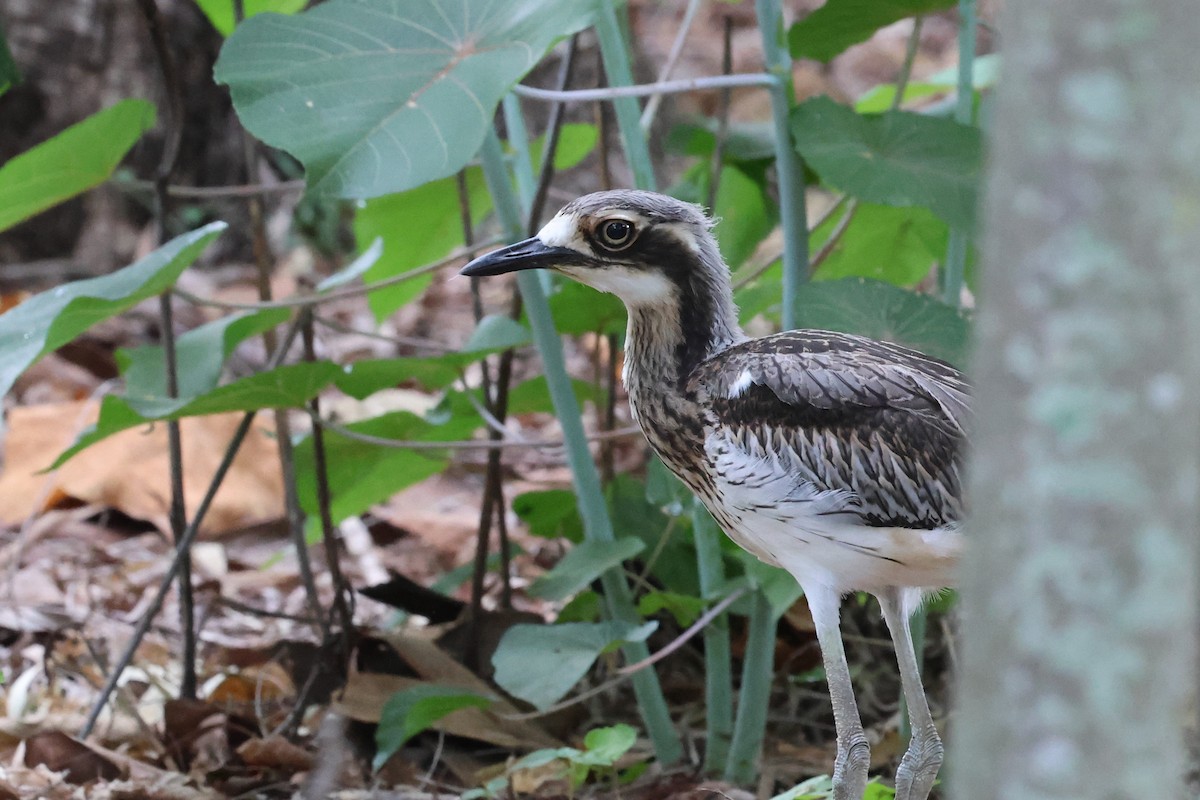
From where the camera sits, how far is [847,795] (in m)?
2.45

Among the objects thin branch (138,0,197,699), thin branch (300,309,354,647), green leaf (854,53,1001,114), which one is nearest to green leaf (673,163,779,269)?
green leaf (854,53,1001,114)

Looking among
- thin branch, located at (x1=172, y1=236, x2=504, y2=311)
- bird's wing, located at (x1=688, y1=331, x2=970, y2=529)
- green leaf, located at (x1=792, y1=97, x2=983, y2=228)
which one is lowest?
bird's wing, located at (x1=688, y1=331, x2=970, y2=529)

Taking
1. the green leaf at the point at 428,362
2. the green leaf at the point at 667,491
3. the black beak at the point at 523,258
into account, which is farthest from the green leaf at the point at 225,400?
the green leaf at the point at 667,491

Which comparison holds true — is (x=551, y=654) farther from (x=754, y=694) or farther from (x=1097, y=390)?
(x=1097, y=390)

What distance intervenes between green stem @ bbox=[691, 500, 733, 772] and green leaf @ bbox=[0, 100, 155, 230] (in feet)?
4.78

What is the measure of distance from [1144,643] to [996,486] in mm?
134

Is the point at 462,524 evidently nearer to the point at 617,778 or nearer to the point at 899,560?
the point at 617,778

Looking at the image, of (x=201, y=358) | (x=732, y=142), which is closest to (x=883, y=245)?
(x=732, y=142)

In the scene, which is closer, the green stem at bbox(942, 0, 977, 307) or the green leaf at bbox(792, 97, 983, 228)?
the green leaf at bbox(792, 97, 983, 228)

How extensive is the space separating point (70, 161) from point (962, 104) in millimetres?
1935

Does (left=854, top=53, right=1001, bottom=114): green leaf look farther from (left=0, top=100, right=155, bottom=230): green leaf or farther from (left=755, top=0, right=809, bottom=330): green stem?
(left=0, top=100, right=155, bottom=230): green leaf

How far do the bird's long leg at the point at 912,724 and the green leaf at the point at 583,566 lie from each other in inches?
21.3

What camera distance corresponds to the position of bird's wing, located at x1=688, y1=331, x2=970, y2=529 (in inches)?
95.7

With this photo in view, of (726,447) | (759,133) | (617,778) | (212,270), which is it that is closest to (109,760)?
(617,778)
